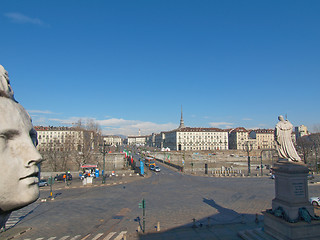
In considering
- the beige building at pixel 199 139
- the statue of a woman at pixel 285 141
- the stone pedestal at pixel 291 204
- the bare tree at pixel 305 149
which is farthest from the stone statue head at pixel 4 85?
the beige building at pixel 199 139

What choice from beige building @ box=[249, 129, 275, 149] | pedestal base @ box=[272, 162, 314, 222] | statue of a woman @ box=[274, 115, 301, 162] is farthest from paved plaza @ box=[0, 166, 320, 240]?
beige building @ box=[249, 129, 275, 149]

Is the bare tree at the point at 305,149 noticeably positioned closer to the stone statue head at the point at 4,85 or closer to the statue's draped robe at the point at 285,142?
the statue's draped robe at the point at 285,142

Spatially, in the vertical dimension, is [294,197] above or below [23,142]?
below

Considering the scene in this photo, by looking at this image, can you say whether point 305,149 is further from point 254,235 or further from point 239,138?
point 239,138

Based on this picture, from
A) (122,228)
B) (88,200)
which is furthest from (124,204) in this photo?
(122,228)

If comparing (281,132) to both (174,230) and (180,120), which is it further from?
(180,120)

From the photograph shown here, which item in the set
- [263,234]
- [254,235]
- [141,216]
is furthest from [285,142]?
[141,216]

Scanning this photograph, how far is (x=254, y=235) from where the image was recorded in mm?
10672

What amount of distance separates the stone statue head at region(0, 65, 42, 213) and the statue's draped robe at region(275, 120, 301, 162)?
38.0 ft

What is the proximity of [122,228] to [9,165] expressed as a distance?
1262cm

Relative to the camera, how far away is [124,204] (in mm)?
18469

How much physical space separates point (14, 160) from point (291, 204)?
1099 cm

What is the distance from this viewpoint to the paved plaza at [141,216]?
1189 cm

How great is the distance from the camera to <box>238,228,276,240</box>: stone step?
404 inches
